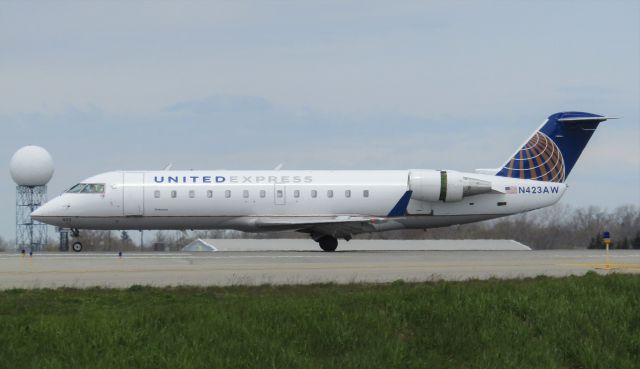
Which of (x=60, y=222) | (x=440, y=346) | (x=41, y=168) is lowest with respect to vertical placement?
(x=440, y=346)

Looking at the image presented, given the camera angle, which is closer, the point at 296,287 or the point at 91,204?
the point at 296,287

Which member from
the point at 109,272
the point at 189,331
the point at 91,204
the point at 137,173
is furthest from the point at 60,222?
the point at 189,331

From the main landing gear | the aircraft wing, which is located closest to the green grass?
the aircraft wing

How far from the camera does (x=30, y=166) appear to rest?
4822 cm

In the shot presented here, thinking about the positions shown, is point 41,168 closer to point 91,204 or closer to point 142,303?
point 91,204

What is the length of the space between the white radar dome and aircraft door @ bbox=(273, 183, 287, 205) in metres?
21.5

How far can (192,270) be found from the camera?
66.1 ft

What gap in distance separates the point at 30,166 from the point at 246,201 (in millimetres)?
21009

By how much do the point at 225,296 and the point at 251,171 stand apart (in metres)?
19.9

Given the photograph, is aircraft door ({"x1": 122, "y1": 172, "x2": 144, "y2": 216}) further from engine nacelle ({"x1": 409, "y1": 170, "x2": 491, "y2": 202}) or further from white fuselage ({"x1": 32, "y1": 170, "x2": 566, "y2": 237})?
engine nacelle ({"x1": 409, "y1": 170, "x2": 491, "y2": 202})

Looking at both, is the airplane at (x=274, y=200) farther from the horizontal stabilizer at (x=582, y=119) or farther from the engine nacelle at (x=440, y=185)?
the horizontal stabilizer at (x=582, y=119)

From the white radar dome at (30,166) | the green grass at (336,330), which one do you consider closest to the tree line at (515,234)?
the white radar dome at (30,166)

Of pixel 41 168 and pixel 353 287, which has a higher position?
pixel 41 168

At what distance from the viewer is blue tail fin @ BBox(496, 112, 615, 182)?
115ft
